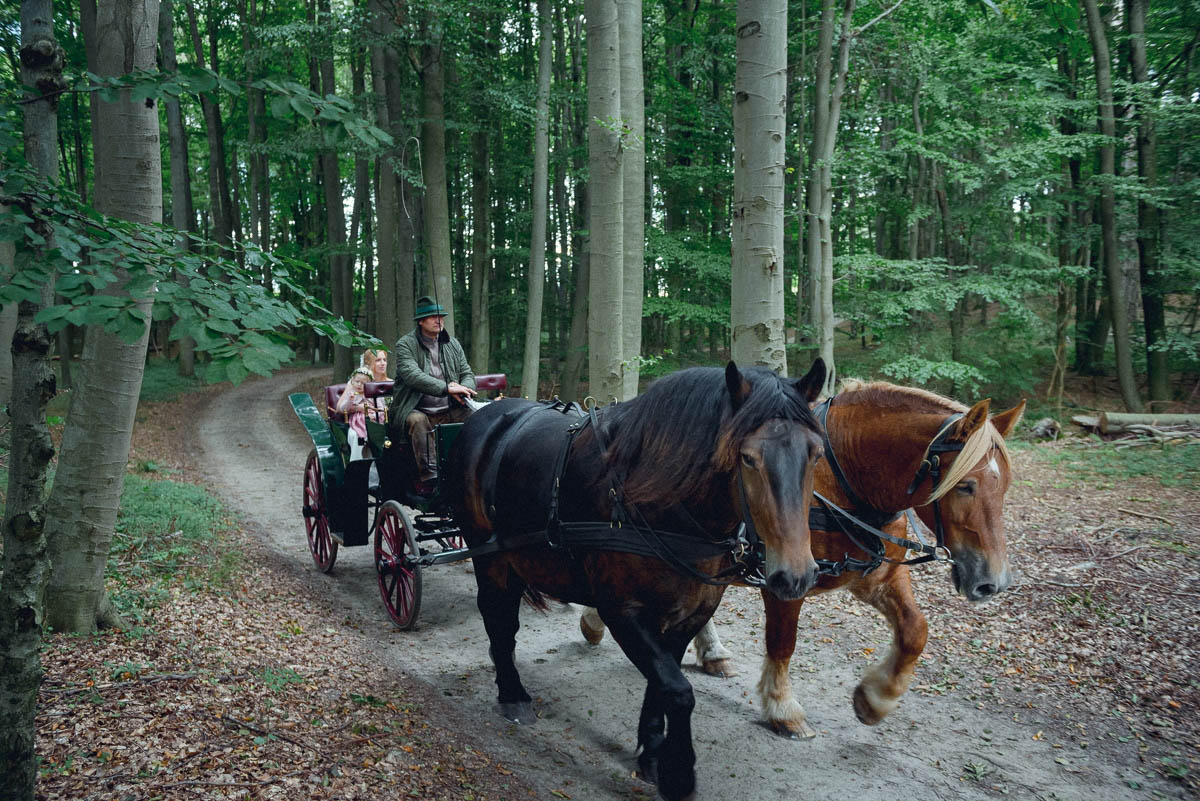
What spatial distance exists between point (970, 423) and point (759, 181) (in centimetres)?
260

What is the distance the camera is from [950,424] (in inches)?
143

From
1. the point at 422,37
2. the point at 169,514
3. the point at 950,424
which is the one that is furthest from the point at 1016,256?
the point at 169,514

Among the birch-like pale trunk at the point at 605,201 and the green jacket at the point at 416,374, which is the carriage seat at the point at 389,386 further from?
the birch-like pale trunk at the point at 605,201

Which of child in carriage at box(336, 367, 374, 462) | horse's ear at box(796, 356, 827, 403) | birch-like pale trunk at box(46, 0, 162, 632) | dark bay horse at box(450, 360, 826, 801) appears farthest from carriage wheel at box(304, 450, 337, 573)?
horse's ear at box(796, 356, 827, 403)

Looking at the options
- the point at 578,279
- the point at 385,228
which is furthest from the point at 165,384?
the point at 578,279

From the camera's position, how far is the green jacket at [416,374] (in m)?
5.84

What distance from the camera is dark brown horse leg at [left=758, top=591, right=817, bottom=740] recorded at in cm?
429

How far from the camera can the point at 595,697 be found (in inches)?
188

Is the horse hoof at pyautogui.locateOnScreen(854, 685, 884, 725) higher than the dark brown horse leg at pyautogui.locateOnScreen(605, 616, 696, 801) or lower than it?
lower

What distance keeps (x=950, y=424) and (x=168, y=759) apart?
13.0ft

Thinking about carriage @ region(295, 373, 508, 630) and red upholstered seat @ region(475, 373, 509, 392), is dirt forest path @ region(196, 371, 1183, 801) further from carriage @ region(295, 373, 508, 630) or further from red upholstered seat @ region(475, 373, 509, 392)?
red upholstered seat @ region(475, 373, 509, 392)

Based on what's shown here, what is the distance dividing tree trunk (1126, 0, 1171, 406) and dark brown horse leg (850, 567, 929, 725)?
42.2ft

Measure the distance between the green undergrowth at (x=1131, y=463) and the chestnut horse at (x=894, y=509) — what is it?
7572mm

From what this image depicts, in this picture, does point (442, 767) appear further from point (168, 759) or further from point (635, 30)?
point (635, 30)
